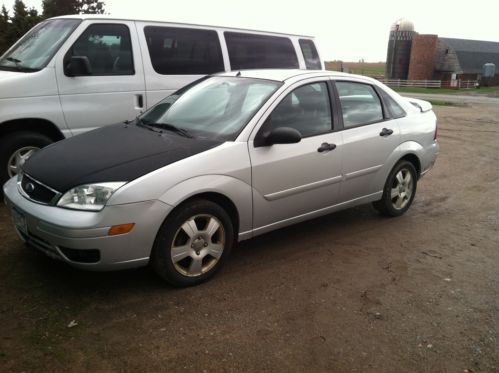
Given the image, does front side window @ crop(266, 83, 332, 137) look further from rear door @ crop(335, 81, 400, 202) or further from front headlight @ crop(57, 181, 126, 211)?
front headlight @ crop(57, 181, 126, 211)

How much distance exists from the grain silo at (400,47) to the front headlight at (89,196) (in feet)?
173

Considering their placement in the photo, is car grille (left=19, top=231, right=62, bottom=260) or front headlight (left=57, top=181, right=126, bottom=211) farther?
car grille (left=19, top=231, right=62, bottom=260)

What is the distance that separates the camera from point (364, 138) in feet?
15.5

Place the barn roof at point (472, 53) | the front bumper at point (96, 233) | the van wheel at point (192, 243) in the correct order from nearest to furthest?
1. the front bumper at point (96, 233)
2. the van wheel at point (192, 243)
3. the barn roof at point (472, 53)

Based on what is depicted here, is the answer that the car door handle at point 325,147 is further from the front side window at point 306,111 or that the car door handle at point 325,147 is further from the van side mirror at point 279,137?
the van side mirror at point 279,137

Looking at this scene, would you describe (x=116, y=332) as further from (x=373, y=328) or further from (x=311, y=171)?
(x=311, y=171)

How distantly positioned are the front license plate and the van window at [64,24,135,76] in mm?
2410

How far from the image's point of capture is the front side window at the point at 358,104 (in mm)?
4684

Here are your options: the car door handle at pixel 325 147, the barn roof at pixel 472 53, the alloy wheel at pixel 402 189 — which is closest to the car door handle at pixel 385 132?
the alloy wheel at pixel 402 189

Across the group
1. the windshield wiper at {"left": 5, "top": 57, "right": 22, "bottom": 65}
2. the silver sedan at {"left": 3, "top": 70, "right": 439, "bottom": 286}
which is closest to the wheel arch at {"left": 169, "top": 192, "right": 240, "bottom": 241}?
the silver sedan at {"left": 3, "top": 70, "right": 439, "bottom": 286}

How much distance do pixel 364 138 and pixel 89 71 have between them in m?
3.17

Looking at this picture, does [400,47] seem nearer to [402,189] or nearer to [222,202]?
[402,189]

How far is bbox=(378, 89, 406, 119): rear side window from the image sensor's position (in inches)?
204

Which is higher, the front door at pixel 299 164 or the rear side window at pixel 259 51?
the rear side window at pixel 259 51
